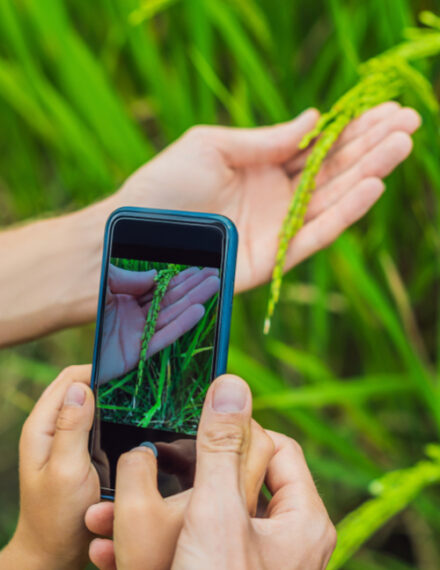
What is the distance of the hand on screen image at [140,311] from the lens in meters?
0.42

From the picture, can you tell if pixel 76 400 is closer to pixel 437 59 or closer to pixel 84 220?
pixel 84 220

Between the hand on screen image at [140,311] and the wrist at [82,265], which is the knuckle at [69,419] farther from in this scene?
the wrist at [82,265]

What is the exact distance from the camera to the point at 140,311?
0.43 metres

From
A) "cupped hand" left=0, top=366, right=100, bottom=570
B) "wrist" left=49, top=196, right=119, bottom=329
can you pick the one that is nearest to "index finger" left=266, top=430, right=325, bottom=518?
"cupped hand" left=0, top=366, right=100, bottom=570

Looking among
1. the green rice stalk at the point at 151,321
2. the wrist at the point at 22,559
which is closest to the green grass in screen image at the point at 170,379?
the green rice stalk at the point at 151,321

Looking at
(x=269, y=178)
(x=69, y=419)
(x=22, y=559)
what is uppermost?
(x=269, y=178)

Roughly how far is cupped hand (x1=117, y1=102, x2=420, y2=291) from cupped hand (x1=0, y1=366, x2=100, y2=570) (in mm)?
225

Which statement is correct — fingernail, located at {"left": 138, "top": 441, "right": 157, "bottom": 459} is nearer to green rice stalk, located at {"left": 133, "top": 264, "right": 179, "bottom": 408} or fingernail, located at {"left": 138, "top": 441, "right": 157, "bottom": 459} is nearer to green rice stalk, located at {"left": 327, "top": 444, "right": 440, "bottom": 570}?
green rice stalk, located at {"left": 133, "top": 264, "right": 179, "bottom": 408}

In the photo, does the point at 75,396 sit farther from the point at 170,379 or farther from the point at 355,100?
the point at 355,100

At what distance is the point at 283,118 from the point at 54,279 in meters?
0.29

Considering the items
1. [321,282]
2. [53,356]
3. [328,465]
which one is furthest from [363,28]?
[53,356]

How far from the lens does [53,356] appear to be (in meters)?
1.17

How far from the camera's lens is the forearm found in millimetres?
601

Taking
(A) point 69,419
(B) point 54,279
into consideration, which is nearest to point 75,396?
(A) point 69,419
